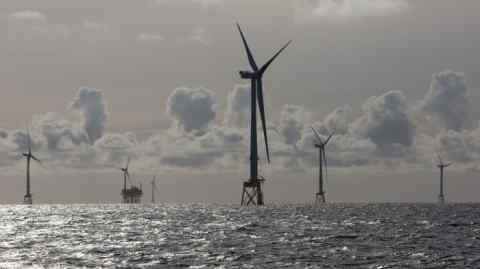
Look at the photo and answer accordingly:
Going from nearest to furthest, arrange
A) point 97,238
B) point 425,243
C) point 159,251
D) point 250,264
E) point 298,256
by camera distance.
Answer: point 250,264
point 298,256
point 159,251
point 425,243
point 97,238

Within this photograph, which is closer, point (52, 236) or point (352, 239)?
point (352, 239)

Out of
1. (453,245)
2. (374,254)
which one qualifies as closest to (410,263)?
(374,254)

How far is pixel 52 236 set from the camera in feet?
471

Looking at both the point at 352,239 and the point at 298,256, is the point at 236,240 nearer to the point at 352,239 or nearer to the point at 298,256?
the point at 352,239

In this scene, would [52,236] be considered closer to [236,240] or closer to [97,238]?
[97,238]

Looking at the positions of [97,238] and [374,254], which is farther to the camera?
[97,238]

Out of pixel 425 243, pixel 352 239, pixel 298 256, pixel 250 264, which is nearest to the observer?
pixel 250 264

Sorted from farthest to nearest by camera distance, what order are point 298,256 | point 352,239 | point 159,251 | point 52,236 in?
point 52,236
point 352,239
point 159,251
point 298,256

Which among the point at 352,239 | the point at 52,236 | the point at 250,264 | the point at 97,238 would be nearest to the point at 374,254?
the point at 250,264

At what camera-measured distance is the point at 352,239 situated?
121562 mm

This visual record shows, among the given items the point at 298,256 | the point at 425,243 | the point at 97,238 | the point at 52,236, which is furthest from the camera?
the point at 52,236

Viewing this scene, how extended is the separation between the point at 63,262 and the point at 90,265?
4.65 m

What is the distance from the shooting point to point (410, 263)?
87312 millimetres

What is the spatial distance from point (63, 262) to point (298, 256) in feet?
79.4
